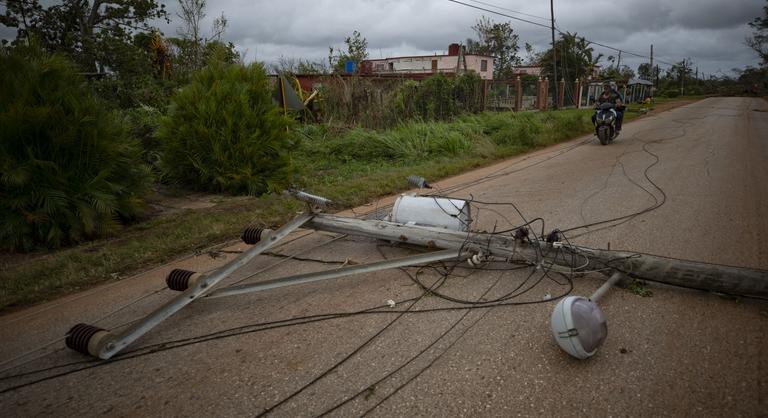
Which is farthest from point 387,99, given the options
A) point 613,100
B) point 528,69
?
point 528,69

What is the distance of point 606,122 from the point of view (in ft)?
44.4

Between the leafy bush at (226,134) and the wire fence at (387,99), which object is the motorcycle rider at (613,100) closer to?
the wire fence at (387,99)

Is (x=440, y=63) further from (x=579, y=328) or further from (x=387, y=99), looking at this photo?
(x=579, y=328)

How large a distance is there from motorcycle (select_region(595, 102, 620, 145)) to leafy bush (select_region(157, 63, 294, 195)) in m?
10.1

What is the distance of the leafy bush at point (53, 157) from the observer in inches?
184

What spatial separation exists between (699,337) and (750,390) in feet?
1.77

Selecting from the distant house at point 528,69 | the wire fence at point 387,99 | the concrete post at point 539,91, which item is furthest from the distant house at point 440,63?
the wire fence at point 387,99

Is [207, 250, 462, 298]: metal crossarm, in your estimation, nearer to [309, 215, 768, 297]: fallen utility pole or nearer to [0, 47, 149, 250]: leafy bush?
[309, 215, 768, 297]: fallen utility pole

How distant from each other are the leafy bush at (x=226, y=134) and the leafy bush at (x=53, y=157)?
169 cm

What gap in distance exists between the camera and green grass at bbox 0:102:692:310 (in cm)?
421

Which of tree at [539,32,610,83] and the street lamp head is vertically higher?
tree at [539,32,610,83]

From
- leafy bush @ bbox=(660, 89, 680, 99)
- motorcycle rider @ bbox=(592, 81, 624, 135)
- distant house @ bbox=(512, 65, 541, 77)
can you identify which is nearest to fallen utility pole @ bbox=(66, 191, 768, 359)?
motorcycle rider @ bbox=(592, 81, 624, 135)

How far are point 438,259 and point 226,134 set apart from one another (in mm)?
4710

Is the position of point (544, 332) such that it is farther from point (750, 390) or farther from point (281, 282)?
point (281, 282)
